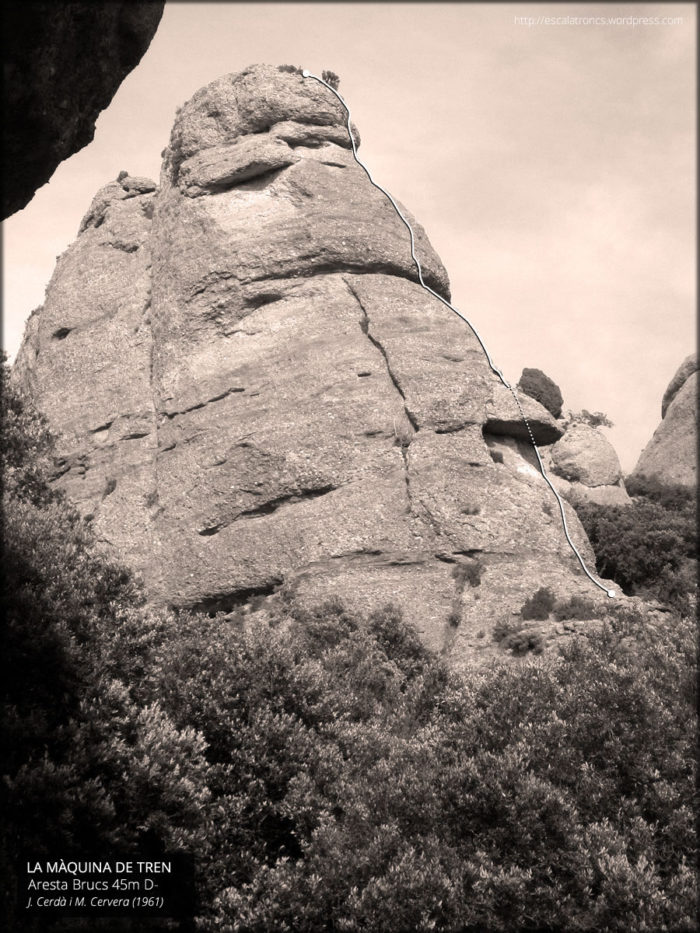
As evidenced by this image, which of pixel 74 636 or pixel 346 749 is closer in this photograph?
pixel 74 636

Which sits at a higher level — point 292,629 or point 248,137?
point 248,137

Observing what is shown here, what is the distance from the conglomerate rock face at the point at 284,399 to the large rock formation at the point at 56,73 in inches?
954

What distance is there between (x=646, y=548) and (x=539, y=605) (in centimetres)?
1268

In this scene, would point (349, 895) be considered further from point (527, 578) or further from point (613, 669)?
point (527, 578)

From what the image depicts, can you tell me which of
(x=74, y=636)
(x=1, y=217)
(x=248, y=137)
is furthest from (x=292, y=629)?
(x=248, y=137)

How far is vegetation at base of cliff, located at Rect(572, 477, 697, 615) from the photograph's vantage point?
1608 inches

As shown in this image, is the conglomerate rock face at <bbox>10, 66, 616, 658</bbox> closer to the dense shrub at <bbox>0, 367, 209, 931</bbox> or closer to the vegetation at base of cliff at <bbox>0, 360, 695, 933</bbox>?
the vegetation at base of cliff at <bbox>0, 360, 695, 933</bbox>

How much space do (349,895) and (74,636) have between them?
20.1 feet

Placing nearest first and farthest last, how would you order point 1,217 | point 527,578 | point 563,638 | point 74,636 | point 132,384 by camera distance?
point 1,217
point 74,636
point 563,638
point 527,578
point 132,384

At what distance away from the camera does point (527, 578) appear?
33.7 m

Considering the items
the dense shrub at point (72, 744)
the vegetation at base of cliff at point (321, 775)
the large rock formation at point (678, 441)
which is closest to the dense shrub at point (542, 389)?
the large rock formation at point (678, 441)

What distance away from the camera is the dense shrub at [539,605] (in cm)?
3180

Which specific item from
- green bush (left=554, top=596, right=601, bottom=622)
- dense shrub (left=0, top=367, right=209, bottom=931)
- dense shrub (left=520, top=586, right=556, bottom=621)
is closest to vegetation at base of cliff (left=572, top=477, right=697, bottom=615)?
green bush (left=554, top=596, right=601, bottom=622)

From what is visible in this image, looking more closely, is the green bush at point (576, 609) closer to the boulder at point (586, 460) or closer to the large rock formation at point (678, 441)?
the boulder at point (586, 460)
